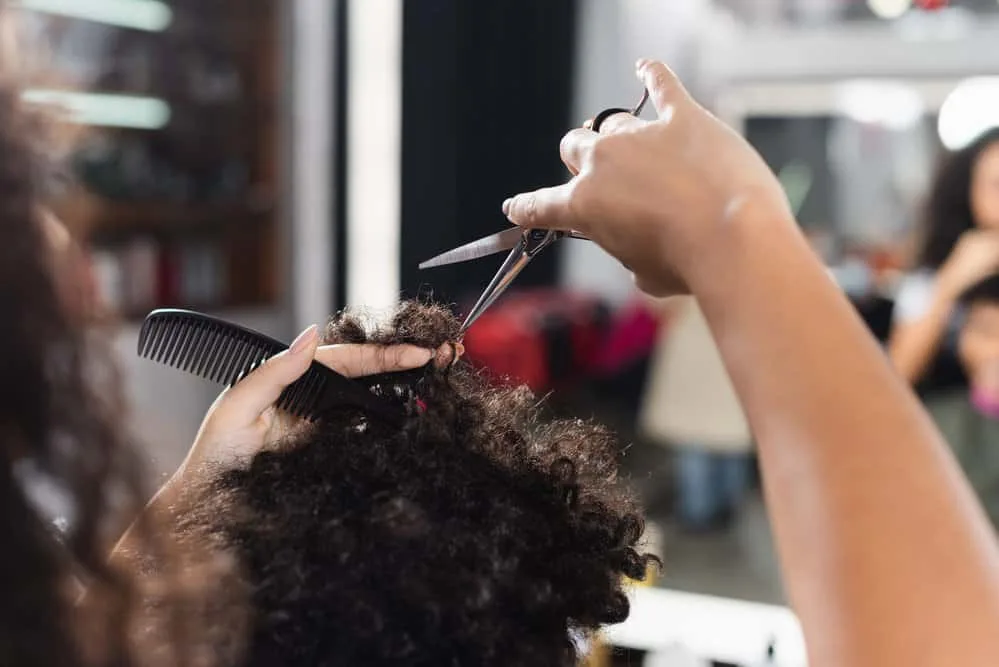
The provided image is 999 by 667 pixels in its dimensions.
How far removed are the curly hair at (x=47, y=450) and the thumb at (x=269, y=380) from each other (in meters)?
0.17

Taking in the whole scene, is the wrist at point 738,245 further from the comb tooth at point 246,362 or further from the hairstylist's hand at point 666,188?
the comb tooth at point 246,362

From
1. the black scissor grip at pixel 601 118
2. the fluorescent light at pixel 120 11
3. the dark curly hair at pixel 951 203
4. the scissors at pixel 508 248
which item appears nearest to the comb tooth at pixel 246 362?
the scissors at pixel 508 248

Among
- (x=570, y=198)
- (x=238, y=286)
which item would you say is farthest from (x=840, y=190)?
(x=570, y=198)

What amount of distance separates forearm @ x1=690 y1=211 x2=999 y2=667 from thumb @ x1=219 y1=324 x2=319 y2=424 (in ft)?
0.76

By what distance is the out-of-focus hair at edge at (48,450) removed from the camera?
14.2 inches

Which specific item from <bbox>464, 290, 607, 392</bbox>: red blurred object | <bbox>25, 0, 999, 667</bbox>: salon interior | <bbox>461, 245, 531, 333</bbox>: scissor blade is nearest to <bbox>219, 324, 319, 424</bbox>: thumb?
<bbox>461, 245, 531, 333</bbox>: scissor blade

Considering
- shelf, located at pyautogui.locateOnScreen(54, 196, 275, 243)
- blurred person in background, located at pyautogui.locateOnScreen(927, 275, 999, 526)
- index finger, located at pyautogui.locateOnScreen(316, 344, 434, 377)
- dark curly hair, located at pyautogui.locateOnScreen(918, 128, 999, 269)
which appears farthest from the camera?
shelf, located at pyautogui.locateOnScreen(54, 196, 275, 243)

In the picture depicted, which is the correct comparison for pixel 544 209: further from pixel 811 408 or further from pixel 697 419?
pixel 697 419

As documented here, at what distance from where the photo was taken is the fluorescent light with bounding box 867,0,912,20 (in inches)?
118

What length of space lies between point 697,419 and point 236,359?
243 centimetres

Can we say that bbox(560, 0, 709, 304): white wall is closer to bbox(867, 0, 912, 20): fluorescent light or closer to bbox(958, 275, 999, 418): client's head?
bbox(867, 0, 912, 20): fluorescent light

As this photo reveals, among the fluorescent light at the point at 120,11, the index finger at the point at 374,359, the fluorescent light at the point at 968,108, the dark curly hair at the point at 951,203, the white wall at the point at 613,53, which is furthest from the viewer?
the white wall at the point at 613,53

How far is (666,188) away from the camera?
461 mm

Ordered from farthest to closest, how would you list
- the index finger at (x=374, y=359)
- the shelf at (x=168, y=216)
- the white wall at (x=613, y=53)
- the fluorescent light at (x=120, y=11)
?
the white wall at (x=613, y=53), the shelf at (x=168, y=216), the fluorescent light at (x=120, y=11), the index finger at (x=374, y=359)
